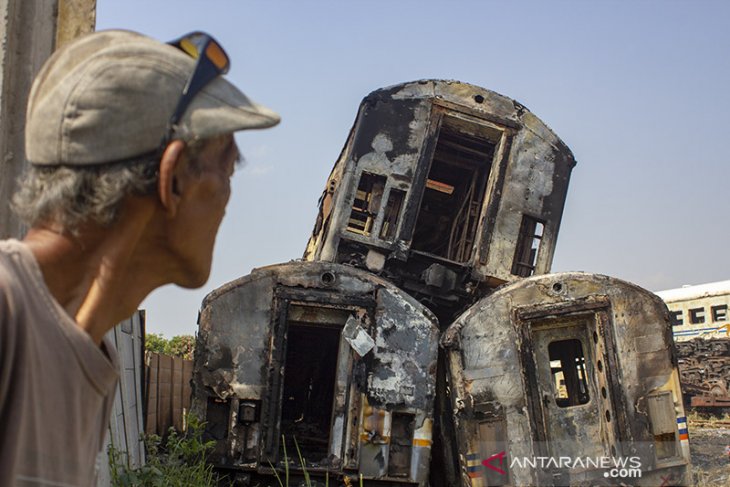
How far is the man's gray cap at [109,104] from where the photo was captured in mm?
1429

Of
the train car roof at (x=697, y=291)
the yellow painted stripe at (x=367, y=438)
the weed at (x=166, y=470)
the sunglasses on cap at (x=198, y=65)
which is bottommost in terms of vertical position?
the weed at (x=166, y=470)

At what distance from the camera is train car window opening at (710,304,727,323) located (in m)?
25.3

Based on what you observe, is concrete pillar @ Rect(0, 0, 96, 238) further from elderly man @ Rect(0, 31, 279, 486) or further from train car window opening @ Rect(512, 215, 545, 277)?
train car window opening @ Rect(512, 215, 545, 277)

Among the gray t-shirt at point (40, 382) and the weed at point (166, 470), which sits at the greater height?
the gray t-shirt at point (40, 382)

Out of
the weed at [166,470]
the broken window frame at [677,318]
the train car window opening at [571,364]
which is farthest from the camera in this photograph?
the broken window frame at [677,318]

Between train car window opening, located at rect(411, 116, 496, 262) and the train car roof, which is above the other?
the train car roof

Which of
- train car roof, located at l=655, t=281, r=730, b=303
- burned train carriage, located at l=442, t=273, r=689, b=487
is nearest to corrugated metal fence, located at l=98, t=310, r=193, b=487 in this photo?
burned train carriage, located at l=442, t=273, r=689, b=487

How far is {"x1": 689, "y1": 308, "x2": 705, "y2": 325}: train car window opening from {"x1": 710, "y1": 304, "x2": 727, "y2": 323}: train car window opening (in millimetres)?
396

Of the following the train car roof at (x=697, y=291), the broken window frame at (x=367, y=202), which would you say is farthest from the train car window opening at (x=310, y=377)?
the train car roof at (x=697, y=291)

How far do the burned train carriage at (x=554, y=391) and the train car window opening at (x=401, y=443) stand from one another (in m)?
0.65

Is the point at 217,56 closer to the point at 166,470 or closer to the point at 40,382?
the point at 40,382

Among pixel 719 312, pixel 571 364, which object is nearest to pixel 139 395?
pixel 571 364

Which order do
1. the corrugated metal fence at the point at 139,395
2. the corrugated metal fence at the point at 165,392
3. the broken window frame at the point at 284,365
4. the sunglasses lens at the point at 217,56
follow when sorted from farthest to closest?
the corrugated metal fence at the point at 165,392 → the broken window frame at the point at 284,365 → the corrugated metal fence at the point at 139,395 → the sunglasses lens at the point at 217,56

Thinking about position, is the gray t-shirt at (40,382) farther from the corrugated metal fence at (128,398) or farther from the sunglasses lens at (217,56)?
the corrugated metal fence at (128,398)
